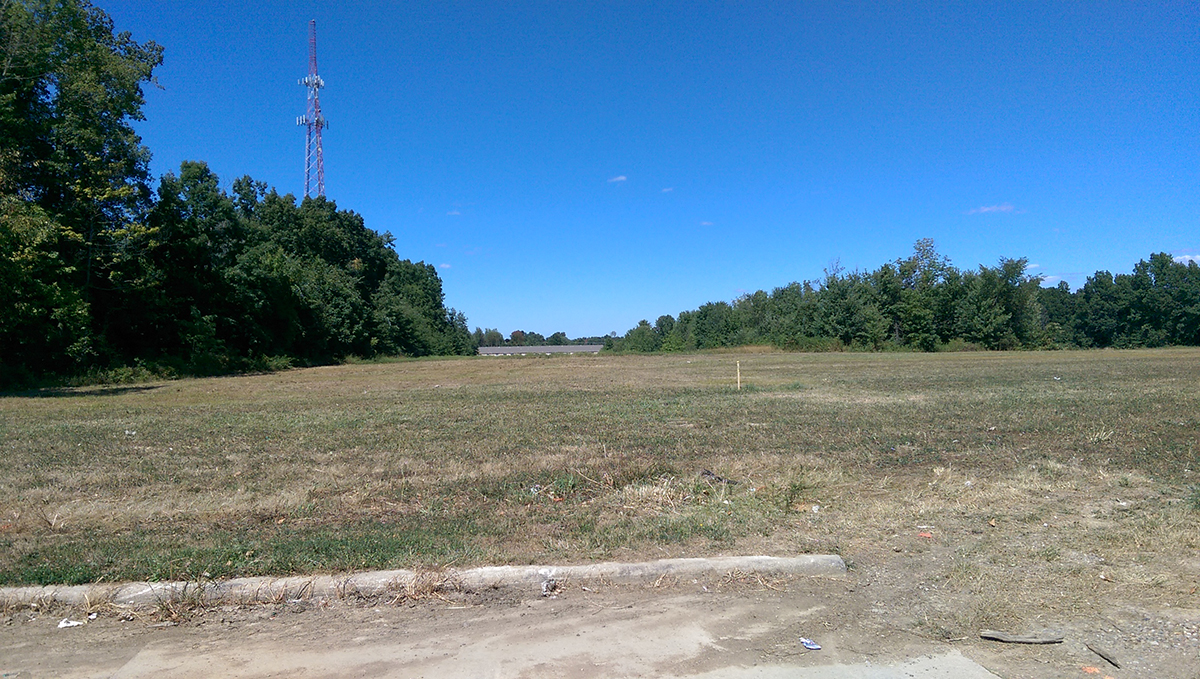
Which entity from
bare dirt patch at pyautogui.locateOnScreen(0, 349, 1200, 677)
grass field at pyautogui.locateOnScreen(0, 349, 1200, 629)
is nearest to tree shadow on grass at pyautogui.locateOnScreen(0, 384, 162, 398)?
grass field at pyautogui.locateOnScreen(0, 349, 1200, 629)

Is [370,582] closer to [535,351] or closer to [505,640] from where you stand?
[505,640]

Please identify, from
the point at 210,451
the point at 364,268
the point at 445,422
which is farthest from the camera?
the point at 364,268

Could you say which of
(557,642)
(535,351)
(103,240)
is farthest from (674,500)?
(535,351)

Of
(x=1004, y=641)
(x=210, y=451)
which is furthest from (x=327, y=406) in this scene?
(x=1004, y=641)

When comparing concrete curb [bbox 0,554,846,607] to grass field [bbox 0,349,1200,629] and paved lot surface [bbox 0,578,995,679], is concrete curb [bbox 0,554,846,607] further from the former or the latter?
grass field [bbox 0,349,1200,629]

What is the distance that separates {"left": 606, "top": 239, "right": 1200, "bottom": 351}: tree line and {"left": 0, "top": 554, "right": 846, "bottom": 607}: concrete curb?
6431cm

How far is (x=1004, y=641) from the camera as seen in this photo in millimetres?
3869

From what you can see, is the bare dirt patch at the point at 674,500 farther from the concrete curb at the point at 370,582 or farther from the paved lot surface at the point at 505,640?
the paved lot surface at the point at 505,640

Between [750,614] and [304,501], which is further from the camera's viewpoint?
[304,501]

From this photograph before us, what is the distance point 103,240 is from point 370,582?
30130 mm

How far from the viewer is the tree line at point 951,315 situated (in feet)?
218

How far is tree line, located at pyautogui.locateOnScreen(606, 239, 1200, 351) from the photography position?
6644cm

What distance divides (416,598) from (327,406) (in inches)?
543

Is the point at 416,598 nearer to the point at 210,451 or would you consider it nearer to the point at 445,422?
the point at 210,451
